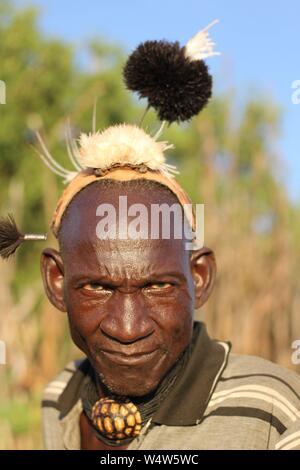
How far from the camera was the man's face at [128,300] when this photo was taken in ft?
5.93

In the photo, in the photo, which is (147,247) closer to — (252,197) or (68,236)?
(68,236)

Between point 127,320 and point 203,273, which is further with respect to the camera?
point 203,273

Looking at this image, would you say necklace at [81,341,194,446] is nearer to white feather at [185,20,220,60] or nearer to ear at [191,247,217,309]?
ear at [191,247,217,309]

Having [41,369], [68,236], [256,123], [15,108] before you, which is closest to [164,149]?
[68,236]

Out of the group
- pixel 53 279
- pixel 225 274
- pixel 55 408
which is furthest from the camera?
pixel 225 274

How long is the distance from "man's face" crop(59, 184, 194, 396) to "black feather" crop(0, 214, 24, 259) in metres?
0.26

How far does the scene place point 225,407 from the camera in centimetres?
192

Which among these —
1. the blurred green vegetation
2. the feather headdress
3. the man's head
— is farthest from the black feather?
the blurred green vegetation

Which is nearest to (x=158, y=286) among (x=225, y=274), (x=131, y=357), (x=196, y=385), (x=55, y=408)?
(x=131, y=357)

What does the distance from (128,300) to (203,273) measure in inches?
14.3

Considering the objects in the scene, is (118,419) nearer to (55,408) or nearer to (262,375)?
(262,375)

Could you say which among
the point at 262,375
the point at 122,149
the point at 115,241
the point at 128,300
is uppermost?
the point at 122,149

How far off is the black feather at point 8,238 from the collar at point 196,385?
593 mm

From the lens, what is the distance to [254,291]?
5.35 m
